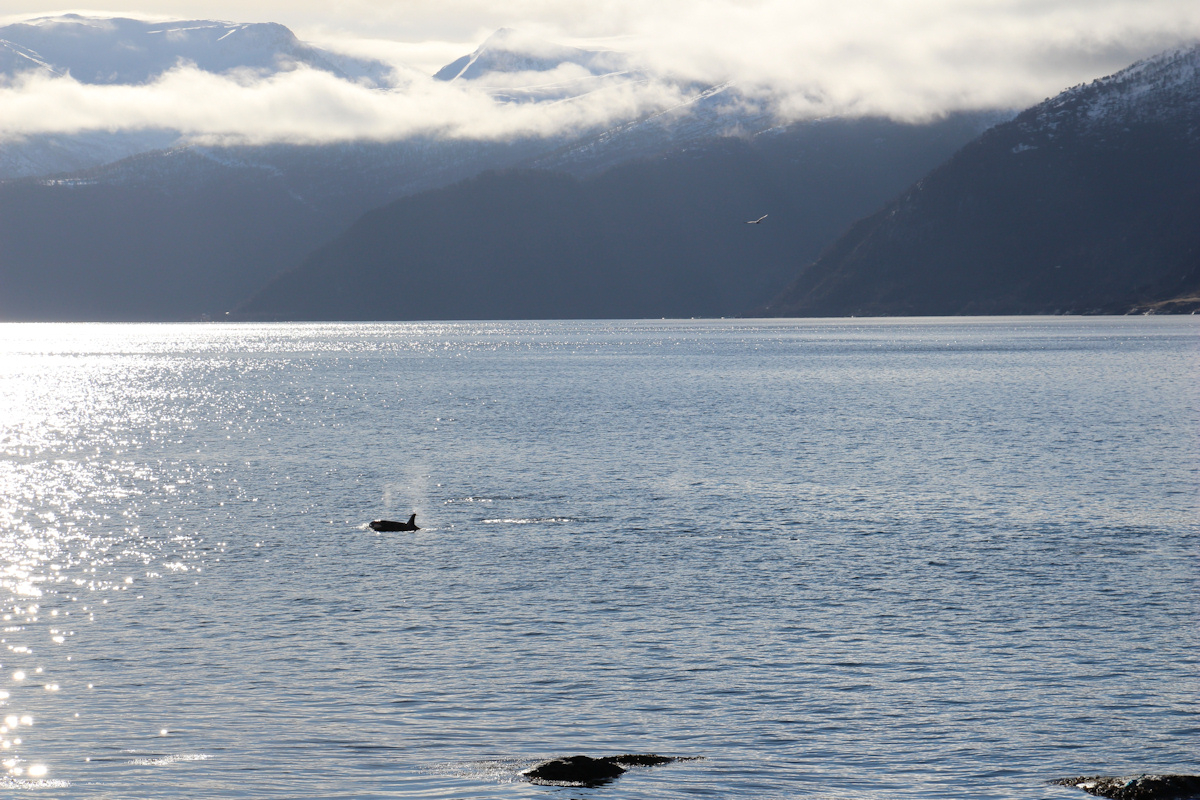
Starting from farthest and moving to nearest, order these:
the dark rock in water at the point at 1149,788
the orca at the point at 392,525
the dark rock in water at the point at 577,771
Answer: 1. the orca at the point at 392,525
2. the dark rock in water at the point at 577,771
3. the dark rock in water at the point at 1149,788

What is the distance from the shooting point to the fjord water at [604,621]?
28.0 m

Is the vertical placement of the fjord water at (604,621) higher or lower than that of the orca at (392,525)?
lower

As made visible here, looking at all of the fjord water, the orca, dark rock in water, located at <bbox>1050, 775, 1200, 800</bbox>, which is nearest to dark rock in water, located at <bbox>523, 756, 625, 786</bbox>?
the fjord water

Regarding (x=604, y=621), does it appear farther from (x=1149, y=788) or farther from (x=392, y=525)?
(x=392, y=525)

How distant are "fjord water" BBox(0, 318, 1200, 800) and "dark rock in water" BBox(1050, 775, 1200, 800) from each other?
0.89 metres

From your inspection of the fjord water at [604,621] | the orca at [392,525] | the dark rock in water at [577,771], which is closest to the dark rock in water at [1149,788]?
the fjord water at [604,621]

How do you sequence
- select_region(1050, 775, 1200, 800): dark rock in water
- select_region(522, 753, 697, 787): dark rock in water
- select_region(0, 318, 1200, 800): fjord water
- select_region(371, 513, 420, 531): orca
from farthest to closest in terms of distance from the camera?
select_region(371, 513, 420, 531): orca
select_region(0, 318, 1200, 800): fjord water
select_region(522, 753, 697, 787): dark rock in water
select_region(1050, 775, 1200, 800): dark rock in water

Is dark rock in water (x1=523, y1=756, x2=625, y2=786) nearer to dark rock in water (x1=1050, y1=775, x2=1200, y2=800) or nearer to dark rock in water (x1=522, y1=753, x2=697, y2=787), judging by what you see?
dark rock in water (x1=522, y1=753, x2=697, y2=787)

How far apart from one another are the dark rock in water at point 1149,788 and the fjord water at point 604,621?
894 millimetres

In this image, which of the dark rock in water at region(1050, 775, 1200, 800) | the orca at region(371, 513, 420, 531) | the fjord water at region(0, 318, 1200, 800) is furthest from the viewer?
the orca at region(371, 513, 420, 531)

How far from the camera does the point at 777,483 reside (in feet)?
247

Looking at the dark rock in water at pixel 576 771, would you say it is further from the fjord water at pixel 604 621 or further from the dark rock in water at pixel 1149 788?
the dark rock in water at pixel 1149 788

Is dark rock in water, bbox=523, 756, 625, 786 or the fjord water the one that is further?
the fjord water

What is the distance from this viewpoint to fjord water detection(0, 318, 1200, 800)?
28.0 meters
